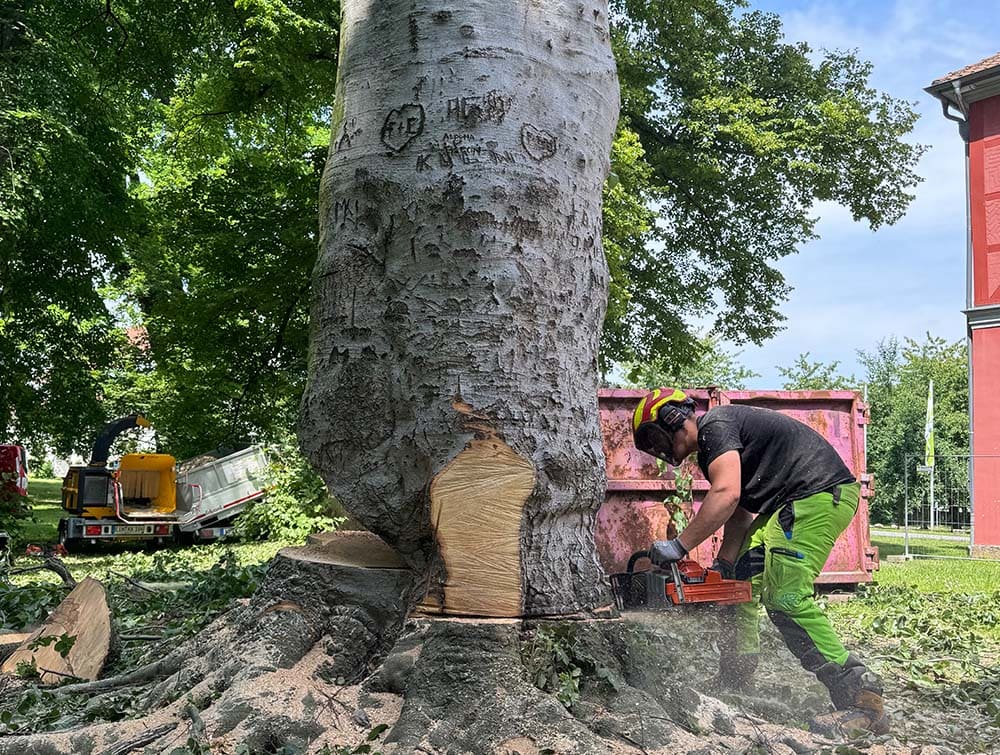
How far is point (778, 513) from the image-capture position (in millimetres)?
4320

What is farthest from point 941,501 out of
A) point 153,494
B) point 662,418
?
point 662,418

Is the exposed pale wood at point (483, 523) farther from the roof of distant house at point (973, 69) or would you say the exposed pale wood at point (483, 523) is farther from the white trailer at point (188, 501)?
the roof of distant house at point (973, 69)

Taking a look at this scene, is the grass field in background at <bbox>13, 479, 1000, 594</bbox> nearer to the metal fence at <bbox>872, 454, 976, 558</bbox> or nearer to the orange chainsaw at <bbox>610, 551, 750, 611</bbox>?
the orange chainsaw at <bbox>610, 551, 750, 611</bbox>

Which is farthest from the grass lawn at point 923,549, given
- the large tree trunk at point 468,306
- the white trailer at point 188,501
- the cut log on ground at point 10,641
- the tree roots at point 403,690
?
the large tree trunk at point 468,306

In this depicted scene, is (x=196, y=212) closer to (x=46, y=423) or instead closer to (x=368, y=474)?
(x=46, y=423)

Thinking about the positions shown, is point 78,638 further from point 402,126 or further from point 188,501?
point 188,501

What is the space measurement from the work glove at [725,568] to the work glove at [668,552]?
567 millimetres

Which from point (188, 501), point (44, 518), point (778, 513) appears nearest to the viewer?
point (778, 513)

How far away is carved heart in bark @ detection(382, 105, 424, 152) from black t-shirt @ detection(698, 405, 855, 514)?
1965mm

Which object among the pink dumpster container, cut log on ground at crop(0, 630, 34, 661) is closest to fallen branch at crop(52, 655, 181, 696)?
cut log on ground at crop(0, 630, 34, 661)

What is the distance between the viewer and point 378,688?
3158mm

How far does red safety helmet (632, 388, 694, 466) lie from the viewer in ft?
14.4

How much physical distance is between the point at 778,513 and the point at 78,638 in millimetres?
3513

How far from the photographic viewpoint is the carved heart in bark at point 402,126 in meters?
3.45
